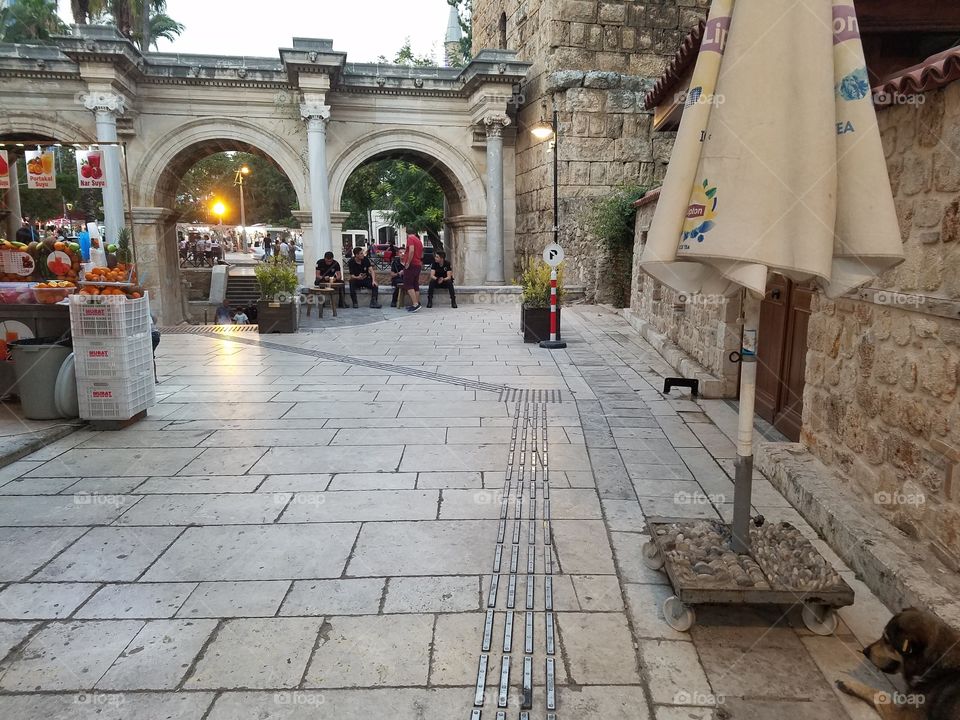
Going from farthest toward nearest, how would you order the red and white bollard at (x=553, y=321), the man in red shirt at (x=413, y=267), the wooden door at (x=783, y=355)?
1. the man in red shirt at (x=413, y=267)
2. the red and white bollard at (x=553, y=321)
3. the wooden door at (x=783, y=355)

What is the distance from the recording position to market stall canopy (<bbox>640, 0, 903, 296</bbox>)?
2.25 m

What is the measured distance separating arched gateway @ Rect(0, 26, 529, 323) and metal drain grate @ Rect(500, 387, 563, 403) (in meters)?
10.4

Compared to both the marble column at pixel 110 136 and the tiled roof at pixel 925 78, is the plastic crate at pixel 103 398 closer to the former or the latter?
the tiled roof at pixel 925 78

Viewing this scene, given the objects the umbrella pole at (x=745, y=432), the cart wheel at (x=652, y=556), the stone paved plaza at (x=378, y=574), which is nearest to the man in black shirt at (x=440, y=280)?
the stone paved plaza at (x=378, y=574)

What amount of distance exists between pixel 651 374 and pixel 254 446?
15.2ft

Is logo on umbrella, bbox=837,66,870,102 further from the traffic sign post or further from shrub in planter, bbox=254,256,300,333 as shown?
shrub in planter, bbox=254,256,300,333

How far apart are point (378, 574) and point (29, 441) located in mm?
3577

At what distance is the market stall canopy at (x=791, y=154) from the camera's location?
2.25m

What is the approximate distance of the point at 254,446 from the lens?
16.5 ft

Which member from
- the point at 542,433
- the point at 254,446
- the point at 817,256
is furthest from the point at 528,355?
the point at 817,256

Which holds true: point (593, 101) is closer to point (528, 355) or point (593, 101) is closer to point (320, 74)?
point (320, 74)

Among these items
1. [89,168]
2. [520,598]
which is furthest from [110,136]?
[520,598]

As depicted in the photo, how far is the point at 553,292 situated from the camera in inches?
→ 367

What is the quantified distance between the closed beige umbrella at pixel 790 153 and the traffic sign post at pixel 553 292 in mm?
6783
